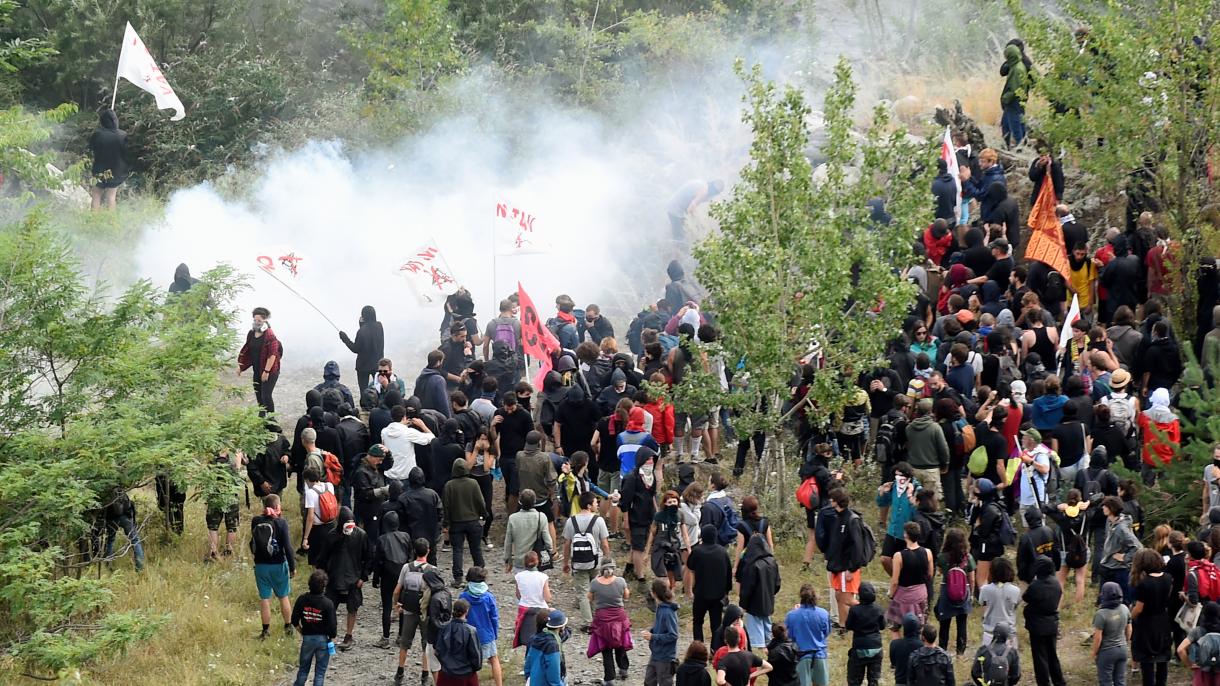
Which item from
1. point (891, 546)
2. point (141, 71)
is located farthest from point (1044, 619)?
A: point (141, 71)

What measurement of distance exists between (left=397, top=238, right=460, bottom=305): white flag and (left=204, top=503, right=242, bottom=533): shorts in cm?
511

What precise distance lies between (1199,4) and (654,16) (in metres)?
15.0

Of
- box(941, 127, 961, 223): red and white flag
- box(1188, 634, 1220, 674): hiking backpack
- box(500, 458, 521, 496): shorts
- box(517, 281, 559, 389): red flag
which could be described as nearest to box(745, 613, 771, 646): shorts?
box(500, 458, 521, 496): shorts

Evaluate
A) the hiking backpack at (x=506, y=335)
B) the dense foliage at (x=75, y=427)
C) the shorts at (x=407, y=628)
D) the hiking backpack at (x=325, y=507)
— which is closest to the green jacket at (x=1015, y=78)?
the hiking backpack at (x=506, y=335)

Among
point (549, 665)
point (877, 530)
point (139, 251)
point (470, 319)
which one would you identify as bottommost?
point (549, 665)

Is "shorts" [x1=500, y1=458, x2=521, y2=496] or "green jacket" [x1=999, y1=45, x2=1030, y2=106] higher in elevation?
"green jacket" [x1=999, y1=45, x2=1030, y2=106]

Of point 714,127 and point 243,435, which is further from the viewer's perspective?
point 714,127

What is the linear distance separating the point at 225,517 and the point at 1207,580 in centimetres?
992

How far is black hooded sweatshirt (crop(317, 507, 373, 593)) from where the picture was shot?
14812 mm

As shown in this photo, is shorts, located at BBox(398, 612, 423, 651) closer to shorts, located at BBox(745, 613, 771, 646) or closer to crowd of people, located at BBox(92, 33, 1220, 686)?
crowd of people, located at BBox(92, 33, 1220, 686)

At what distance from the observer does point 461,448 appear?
16.8 meters

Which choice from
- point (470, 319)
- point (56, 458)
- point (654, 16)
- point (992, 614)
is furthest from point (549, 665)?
point (654, 16)

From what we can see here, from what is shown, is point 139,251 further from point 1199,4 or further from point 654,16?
point 1199,4

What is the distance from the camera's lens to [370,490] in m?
16.0
